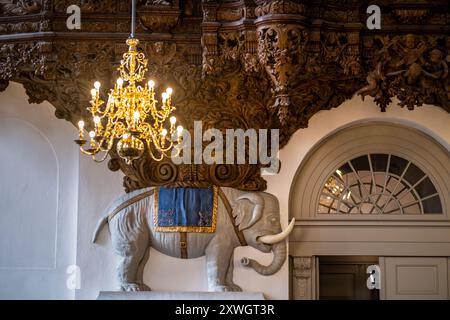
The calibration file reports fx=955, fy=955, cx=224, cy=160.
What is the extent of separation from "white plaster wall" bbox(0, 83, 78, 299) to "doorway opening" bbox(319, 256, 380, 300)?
10.6 ft

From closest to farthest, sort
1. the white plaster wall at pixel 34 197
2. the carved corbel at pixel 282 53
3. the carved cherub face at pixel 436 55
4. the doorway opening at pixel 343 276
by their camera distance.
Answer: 1. the carved corbel at pixel 282 53
2. the carved cherub face at pixel 436 55
3. the white plaster wall at pixel 34 197
4. the doorway opening at pixel 343 276

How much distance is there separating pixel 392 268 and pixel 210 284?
1.99m


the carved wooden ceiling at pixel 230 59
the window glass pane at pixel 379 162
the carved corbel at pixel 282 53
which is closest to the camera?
the carved corbel at pixel 282 53

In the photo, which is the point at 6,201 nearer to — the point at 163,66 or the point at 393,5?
the point at 163,66

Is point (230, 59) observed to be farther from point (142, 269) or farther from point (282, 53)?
point (142, 269)

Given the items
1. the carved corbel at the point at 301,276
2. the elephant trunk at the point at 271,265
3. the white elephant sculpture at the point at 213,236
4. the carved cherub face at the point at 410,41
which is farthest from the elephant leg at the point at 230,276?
the carved cherub face at the point at 410,41

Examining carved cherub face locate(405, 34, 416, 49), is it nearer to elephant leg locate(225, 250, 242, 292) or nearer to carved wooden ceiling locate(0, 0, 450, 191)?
carved wooden ceiling locate(0, 0, 450, 191)

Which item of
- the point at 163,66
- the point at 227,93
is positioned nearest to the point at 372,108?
the point at 227,93

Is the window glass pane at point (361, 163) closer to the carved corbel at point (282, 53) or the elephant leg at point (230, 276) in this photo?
the carved corbel at point (282, 53)

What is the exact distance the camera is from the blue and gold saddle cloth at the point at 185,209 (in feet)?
31.7

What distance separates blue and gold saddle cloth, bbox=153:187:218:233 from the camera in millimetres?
9672

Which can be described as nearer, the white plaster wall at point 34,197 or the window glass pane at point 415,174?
the white plaster wall at point 34,197

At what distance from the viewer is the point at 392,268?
10.1 meters

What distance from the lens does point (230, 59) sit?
30.8ft
